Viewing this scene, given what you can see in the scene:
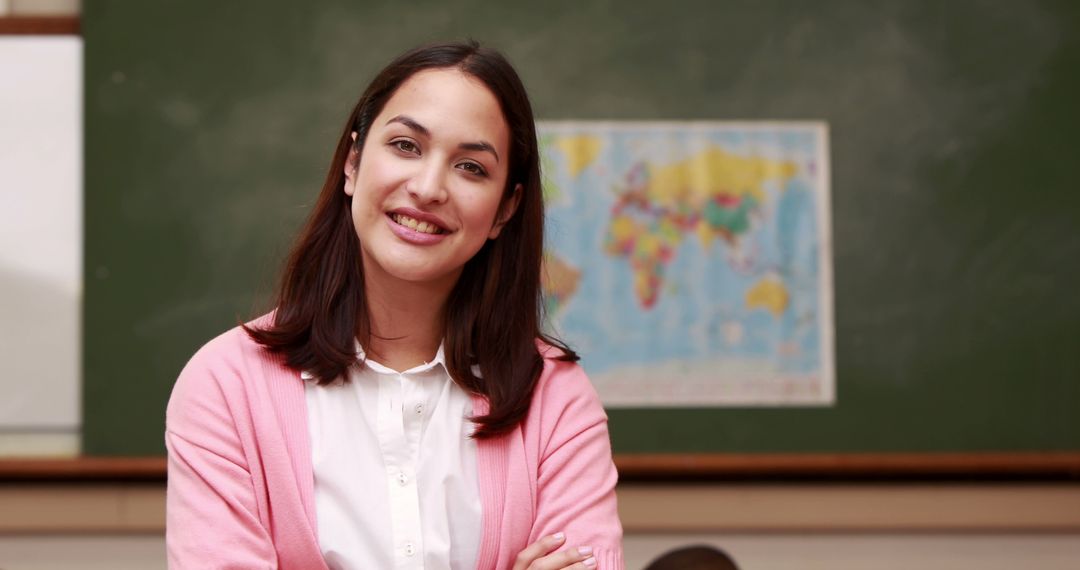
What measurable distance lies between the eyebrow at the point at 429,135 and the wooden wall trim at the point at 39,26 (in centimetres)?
161

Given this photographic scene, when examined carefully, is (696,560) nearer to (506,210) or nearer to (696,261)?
(506,210)

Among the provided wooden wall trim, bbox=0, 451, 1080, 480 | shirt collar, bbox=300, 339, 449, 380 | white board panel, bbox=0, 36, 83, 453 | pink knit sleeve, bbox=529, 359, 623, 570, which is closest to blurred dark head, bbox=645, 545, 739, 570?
pink knit sleeve, bbox=529, 359, 623, 570

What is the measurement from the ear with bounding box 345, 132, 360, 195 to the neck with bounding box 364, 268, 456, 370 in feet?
0.42

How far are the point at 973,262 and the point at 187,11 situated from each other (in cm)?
208

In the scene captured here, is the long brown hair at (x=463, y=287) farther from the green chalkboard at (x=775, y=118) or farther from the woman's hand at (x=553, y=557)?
the green chalkboard at (x=775, y=118)

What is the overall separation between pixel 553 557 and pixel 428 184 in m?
0.52

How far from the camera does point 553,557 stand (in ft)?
4.59

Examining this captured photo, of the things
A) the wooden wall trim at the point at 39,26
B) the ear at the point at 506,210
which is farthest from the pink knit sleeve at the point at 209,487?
the wooden wall trim at the point at 39,26

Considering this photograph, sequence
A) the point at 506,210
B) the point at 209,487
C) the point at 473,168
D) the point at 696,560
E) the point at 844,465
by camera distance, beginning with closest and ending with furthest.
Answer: the point at 209,487
the point at 473,168
the point at 506,210
the point at 696,560
the point at 844,465

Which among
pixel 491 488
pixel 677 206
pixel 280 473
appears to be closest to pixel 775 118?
pixel 677 206

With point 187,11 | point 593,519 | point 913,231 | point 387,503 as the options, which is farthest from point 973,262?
point 187,11

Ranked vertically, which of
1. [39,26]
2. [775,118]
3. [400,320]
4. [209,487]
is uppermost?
[39,26]

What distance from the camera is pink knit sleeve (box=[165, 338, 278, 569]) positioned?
1337 mm

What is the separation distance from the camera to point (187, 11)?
2.65 metres
